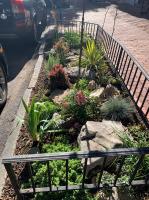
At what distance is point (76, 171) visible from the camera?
296cm

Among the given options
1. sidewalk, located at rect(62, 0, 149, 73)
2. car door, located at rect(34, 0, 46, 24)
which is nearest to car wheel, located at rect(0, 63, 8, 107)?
sidewalk, located at rect(62, 0, 149, 73)

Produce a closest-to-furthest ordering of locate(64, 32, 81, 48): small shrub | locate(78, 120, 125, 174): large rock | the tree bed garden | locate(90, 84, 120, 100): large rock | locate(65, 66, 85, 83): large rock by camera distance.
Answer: the tree bed garden < locate(78, 120, 125, 174): large rock < locate(90, 84, 120, 100): large rock < locate(65, 66, 85, 83): large rock < locate(64, 32, 81, 48): small shrub

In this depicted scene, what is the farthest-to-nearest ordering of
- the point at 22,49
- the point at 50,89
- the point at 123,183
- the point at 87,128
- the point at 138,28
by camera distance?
1. the point at 138,28
2. the point at 22,49
3. the point at 50,89
4. the point at 87,128
5. the point at 123,183

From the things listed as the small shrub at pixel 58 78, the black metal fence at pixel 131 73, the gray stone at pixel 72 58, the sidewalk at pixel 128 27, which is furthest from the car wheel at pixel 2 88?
the sidewalk at pixel 128 27

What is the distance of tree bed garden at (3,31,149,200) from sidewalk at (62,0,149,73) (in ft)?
6.49

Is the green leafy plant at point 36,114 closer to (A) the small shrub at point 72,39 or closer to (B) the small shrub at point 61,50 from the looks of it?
(B) the small shrub at point 61,50

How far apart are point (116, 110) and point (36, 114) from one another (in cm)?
140

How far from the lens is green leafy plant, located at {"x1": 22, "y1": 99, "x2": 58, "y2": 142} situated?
10.3 ft

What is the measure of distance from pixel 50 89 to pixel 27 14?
2.86 meters

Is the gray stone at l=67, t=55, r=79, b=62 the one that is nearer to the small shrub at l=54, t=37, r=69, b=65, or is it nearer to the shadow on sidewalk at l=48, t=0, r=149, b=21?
the small shrub at l=54, t=37, r=69, b=65

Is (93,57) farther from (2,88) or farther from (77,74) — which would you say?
(2,88)

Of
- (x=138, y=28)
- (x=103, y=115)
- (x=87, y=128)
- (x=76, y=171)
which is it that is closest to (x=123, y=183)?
(x=76, y=171)

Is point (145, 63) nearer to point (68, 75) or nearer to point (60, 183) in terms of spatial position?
point (68, 75)

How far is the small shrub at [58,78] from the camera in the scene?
4.65m
